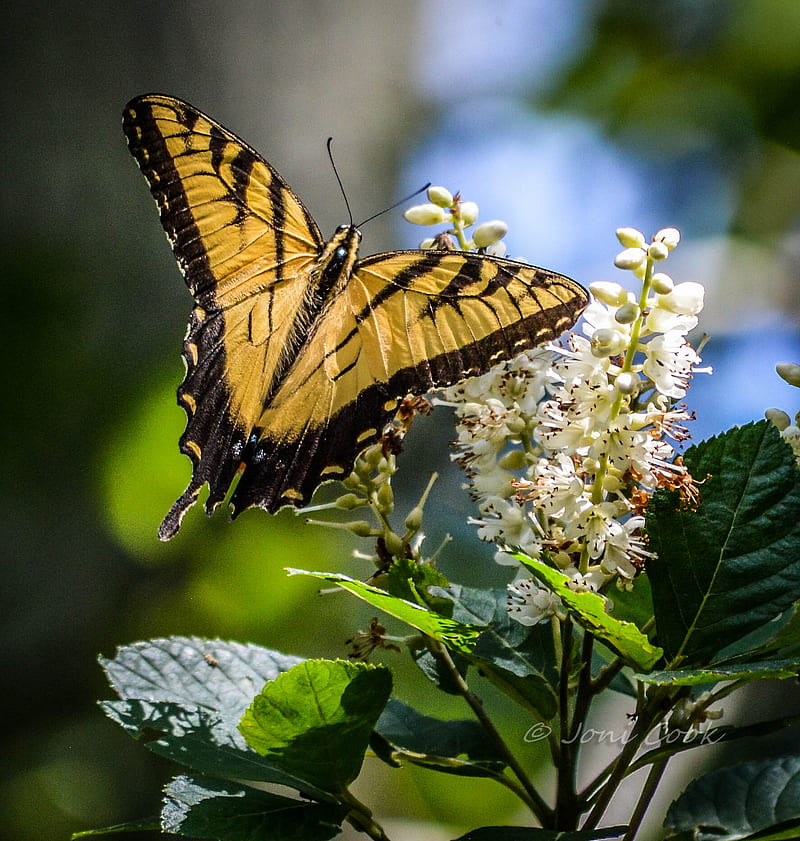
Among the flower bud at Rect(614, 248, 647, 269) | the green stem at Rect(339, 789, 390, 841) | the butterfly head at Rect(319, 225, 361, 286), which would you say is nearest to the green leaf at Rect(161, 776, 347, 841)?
the green stem at Rect(339, 789, 390, 841)

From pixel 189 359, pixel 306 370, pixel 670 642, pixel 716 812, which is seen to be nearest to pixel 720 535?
pixel 670 642

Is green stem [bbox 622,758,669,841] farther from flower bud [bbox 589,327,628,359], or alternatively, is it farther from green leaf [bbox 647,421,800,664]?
flower bud [bbox 589,327,628,359]

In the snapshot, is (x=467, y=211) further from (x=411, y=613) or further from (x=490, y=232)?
(x=411, y=613)

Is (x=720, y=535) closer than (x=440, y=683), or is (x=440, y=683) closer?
(x=720, y=535)

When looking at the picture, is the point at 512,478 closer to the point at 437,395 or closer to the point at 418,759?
the point at 437,395

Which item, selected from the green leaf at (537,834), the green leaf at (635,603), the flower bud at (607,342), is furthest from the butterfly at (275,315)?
the green leaf at (537,834)

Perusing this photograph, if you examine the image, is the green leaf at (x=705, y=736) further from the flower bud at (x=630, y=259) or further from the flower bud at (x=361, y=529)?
the flower bud at (x=630, y=259)
